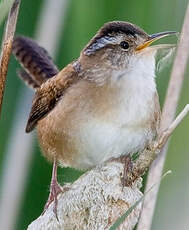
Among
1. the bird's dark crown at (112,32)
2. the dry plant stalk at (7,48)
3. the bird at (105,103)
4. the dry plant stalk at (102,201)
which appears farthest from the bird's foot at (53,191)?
the dry plant stalk at (7,48)

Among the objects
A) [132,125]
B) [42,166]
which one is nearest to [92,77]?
[132,125]

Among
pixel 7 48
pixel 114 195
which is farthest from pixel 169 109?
pixel 7 48

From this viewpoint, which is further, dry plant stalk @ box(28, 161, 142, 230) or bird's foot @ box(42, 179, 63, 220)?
bird's foot @ box(42, 179, 63, 220)

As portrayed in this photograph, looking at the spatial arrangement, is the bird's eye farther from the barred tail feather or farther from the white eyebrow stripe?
the barred tail feather

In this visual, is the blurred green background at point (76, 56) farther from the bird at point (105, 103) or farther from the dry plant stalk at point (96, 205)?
the dry plant stalk at point (96, 205)

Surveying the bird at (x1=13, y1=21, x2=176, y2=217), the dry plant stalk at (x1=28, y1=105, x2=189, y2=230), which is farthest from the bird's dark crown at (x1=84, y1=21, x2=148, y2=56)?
the dry plant stalk at (x1=28, y1=105, x2=189, y2=230)

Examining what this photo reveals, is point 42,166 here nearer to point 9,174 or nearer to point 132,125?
point 9,174

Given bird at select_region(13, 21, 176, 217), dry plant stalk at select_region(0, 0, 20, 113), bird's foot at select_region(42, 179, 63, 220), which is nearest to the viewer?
dry plant stalk at select_region(0, 0, 20, 113)
